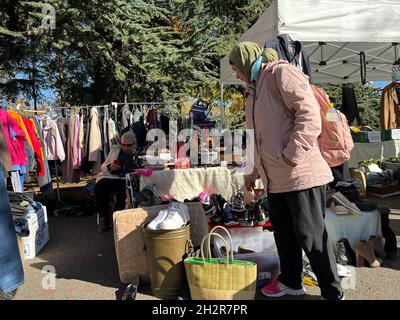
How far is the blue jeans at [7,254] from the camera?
293 cm

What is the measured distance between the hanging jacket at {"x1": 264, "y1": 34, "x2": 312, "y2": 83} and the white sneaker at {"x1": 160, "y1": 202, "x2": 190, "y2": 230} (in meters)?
1.61

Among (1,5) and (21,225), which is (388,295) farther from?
(1,5)

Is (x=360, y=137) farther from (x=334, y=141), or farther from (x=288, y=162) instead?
(x=288, y=162)

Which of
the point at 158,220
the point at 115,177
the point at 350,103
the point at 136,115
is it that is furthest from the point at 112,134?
the point at 350,103

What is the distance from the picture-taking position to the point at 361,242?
3369 millimetres

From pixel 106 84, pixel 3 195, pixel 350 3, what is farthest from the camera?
pixel 106 84

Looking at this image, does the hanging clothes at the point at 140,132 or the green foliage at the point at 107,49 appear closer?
the hanging clothes at the point at 140,132

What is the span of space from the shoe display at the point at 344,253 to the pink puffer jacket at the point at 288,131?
1.30 meters

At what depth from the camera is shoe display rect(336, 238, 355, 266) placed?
10.9 feet

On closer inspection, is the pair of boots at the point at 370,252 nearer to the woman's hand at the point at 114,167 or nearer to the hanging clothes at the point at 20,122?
the woman's hand at the point at 114,167

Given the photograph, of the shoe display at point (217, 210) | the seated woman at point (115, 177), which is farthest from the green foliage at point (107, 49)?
the shoe display at point (217, 210)

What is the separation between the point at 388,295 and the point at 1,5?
7099mm
